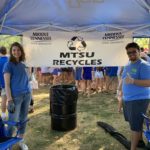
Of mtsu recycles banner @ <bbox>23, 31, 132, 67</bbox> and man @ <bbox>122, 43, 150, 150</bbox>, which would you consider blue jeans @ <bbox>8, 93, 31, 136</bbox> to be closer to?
mtsu recycles banner @ <bbox>23, 31, 132, 67</bbox>

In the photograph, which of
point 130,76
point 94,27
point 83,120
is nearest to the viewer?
point 130,76

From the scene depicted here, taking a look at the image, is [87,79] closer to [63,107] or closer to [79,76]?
[79,76]

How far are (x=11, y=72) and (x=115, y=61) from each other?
2.02m

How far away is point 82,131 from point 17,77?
2.55 metres

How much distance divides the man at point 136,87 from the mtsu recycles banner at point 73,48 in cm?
86

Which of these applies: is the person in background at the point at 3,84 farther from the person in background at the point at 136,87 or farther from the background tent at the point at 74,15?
the person in background at the point at 136,87

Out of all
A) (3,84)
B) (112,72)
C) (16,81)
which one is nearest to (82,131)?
(3,84)

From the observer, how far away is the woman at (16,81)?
17.6ft

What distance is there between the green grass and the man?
4.05ft

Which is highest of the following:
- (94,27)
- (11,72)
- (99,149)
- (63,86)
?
(94,27)

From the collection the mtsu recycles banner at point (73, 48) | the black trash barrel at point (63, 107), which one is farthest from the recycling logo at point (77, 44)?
the black trash barrel at point (63, 107)

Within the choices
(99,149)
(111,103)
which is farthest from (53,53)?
(111,103)

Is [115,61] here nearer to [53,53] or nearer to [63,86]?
[53,53]

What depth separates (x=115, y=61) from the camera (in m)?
6.21
